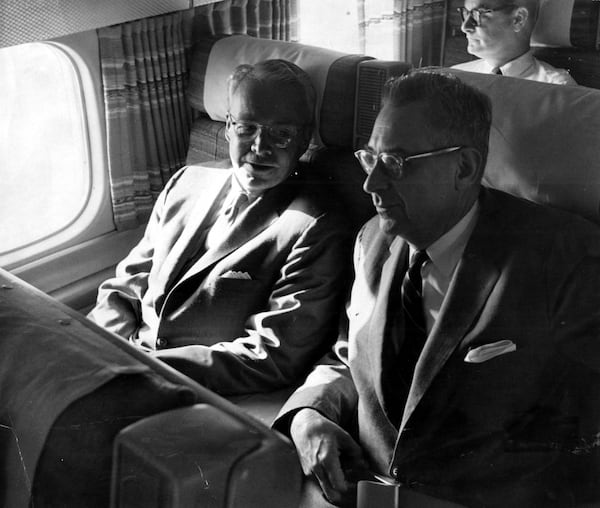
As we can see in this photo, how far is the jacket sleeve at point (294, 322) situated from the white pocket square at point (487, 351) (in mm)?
322

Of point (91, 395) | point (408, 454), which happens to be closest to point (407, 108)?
point (408, 454)

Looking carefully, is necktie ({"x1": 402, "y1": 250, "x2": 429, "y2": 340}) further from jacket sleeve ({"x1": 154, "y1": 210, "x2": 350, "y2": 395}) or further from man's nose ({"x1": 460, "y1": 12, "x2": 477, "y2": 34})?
man's nose ({"x1": 460, "y1": 12, "x2": 477, "y2": 34})

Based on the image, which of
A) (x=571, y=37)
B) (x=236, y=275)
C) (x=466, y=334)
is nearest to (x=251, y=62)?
(x=236, y=275)

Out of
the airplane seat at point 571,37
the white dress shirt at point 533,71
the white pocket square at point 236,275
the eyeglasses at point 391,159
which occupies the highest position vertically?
the airplane seat at point 571,37

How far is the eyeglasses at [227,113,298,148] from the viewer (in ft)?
4.44

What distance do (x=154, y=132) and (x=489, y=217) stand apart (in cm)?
87

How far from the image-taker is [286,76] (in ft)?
4.42

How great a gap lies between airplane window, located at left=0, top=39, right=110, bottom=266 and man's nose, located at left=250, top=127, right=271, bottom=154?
404mm

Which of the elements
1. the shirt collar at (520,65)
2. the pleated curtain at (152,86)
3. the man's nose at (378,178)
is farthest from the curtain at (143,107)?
the shirt collar at (520,65)

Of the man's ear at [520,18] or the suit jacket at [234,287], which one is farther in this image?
the suit jacket at [234,287]

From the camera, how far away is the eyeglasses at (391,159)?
100 cm

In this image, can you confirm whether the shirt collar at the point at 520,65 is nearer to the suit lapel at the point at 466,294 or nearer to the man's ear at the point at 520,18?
the man's ear at the point at 520,18

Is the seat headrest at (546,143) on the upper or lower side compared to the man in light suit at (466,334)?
upper

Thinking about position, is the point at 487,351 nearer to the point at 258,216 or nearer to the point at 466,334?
the point at 466,334
